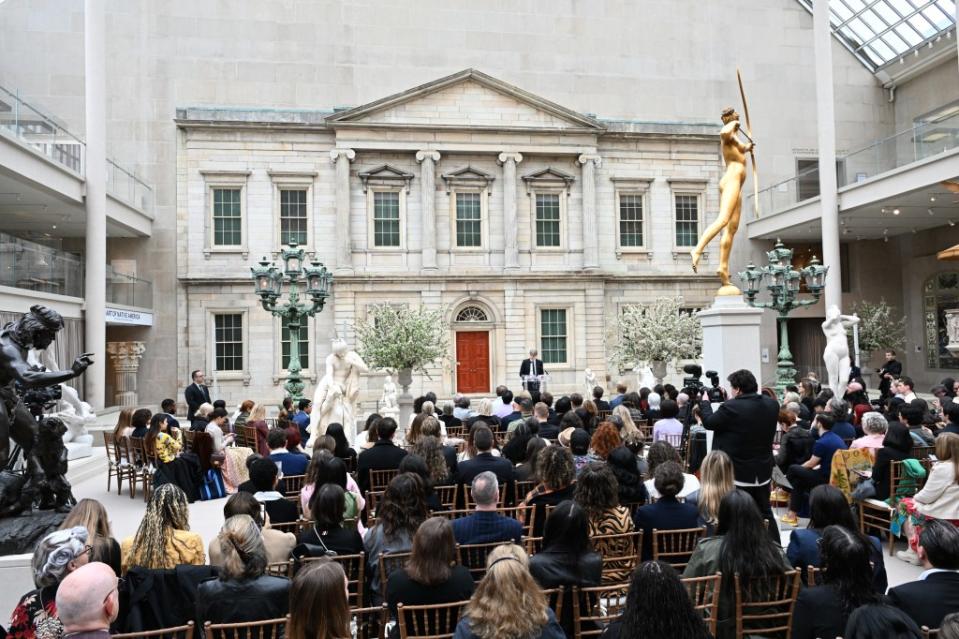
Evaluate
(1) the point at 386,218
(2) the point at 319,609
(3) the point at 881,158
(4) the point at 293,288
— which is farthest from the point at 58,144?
(3) the point at 881,158

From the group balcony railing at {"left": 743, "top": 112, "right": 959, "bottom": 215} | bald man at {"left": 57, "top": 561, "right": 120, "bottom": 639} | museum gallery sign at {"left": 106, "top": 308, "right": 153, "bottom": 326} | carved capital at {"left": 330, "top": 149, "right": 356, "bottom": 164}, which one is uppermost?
carved capital at {"left": 330, "top": 149, "right": 356, "bottom": 164}

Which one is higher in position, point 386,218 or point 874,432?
point 386,218

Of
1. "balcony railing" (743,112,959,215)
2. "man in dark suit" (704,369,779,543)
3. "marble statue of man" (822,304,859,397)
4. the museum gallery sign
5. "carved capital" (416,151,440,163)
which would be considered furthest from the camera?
"carved capital" (416,151,440,163)

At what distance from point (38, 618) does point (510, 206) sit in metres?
24.0

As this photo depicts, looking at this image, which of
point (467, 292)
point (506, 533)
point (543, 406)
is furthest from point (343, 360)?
point (467, 292)

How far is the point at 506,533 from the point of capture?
5066 millimetres

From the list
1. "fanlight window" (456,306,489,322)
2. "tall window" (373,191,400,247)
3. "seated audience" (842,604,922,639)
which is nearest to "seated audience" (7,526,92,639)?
"seated audience" (842,604,922,639)

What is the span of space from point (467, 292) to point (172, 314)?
34.3 feet

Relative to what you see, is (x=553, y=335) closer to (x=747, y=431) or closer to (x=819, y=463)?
(x=819, y=463)

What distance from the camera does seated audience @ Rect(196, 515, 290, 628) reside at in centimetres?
382

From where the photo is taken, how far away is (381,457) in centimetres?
757

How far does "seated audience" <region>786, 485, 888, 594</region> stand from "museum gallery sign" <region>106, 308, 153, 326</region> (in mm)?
21678

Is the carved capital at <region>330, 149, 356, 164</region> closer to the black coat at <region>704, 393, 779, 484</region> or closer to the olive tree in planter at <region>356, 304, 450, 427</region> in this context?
the olive tree in planter at <region>356, 304, 450, 427</region>

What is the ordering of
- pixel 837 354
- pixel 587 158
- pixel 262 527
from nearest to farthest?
1. pixel 262 527
2. pixel 837 354
3. pixel 587 158
